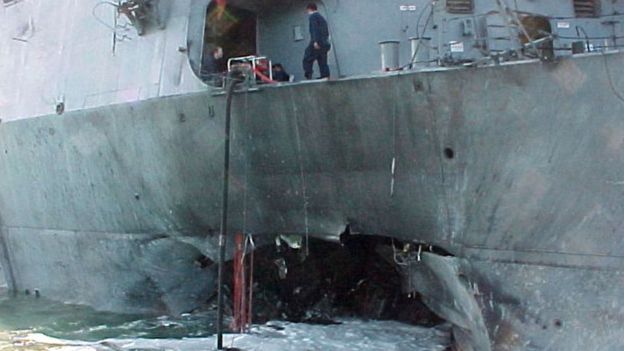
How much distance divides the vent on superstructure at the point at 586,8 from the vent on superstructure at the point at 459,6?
1.19 meters

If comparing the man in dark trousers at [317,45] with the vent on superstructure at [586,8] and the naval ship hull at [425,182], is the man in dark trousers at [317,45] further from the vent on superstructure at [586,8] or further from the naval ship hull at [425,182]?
the vent on superstructure at [586,8]

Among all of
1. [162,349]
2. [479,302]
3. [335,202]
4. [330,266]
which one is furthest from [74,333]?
[479,302]

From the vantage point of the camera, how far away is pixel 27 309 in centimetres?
1271

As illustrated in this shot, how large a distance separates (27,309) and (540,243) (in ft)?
27.8

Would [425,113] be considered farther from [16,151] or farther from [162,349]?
[16,151]

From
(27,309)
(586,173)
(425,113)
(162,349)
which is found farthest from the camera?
(27,309)

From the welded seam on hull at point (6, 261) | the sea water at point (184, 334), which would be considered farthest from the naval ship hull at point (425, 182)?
Result: the welded seam on hull at point (6, 261)

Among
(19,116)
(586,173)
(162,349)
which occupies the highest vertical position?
(19,116)

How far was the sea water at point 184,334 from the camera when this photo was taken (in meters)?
9.09

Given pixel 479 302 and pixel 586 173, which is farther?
pixel 479 302

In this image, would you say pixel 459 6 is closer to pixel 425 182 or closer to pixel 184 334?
pixel 425 182

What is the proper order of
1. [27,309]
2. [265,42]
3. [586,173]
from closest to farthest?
[586,173] < [265,42] < [27,309]

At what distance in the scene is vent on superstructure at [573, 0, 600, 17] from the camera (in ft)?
29.7

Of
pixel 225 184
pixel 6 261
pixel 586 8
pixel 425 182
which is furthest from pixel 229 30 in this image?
pixel 6 261
